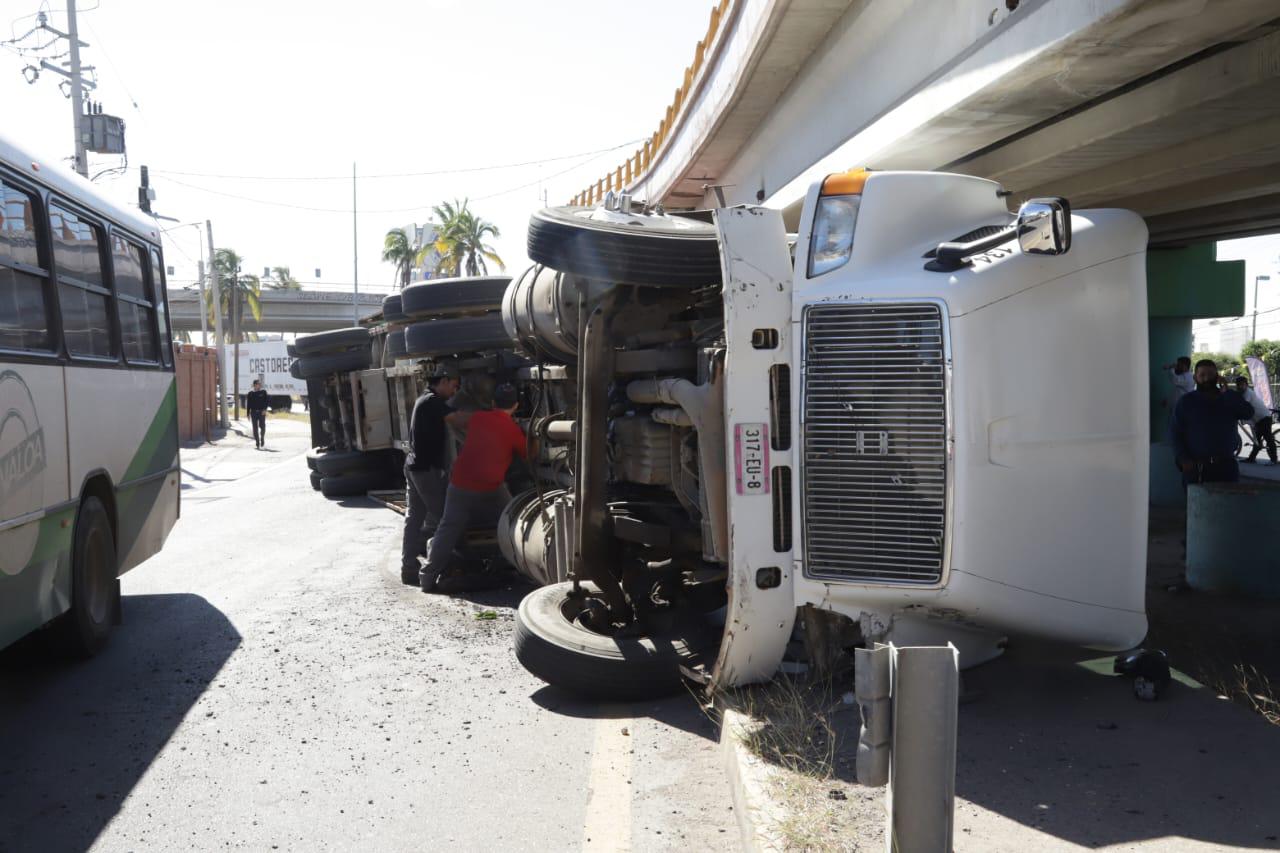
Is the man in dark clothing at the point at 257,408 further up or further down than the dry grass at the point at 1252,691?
further up

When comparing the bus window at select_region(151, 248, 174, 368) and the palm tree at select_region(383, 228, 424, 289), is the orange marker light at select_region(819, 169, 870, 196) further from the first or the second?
the palm tree at select_region(383, 228, 424, 289)

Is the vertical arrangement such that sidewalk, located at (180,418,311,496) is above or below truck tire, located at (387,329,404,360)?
below

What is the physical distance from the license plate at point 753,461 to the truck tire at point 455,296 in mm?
5991

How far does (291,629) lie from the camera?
7281 millimetres

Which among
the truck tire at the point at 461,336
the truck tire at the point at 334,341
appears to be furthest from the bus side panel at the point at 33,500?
the truck tire at the point at 334,341

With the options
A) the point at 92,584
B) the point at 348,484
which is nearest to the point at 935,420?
the point at 92,584

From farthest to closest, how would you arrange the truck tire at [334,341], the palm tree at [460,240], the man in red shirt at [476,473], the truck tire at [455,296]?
the palm tree at [460,240] < the truck tire at [334,341] < the truck tire at [455,296] < the man in red shirt at [476,473]

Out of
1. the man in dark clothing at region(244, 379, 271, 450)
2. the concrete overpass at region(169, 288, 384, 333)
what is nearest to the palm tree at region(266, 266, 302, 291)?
the concrete overpass at region(169, 288, 384, 333)

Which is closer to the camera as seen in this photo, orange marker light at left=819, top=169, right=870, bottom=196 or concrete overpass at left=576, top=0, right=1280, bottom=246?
orange marker light at left=819, top=169, right=870, bottom=196

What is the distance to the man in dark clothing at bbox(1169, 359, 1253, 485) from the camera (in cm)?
941

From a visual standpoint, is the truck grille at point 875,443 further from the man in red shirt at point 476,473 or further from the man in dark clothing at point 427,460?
the man in dark clothing at point 427,460

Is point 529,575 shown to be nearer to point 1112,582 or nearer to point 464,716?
point 464,716

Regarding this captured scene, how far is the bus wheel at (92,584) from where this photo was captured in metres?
6.38

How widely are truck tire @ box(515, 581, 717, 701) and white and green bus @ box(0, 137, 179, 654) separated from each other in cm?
252
